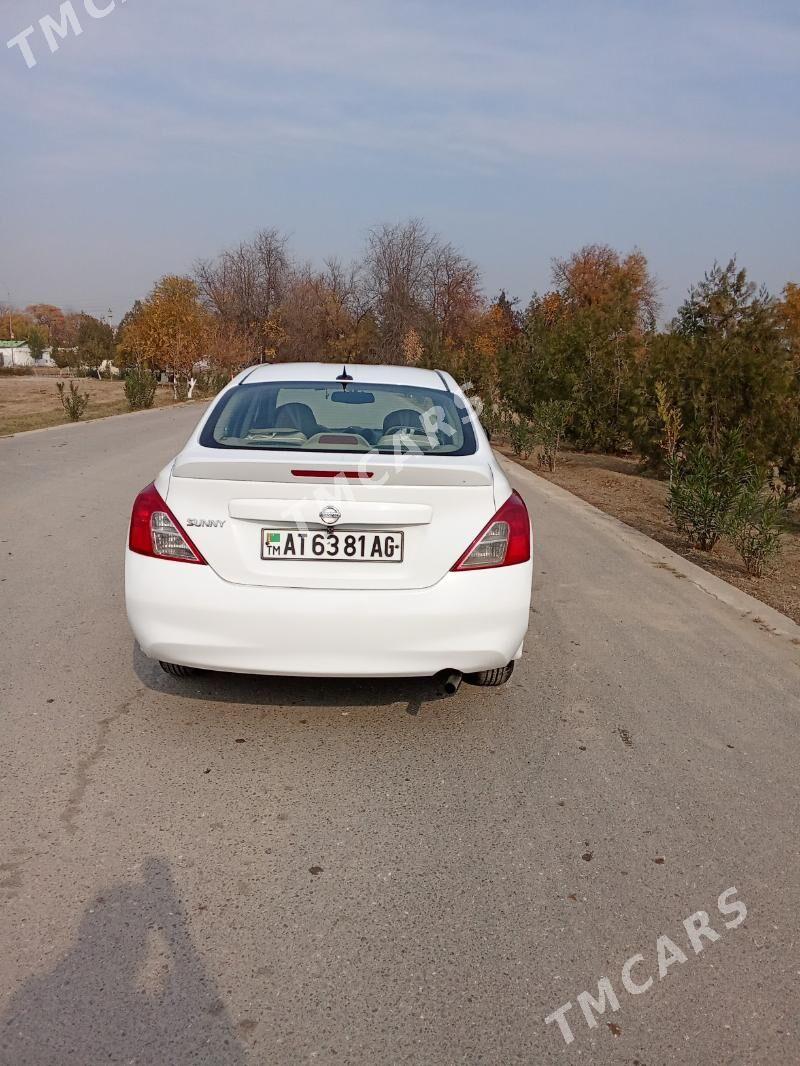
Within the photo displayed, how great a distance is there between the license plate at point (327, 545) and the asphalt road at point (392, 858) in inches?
32.2

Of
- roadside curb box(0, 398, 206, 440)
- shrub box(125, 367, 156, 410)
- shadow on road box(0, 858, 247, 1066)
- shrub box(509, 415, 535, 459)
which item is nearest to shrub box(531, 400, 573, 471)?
shrub box(509, 415, 535, 459)

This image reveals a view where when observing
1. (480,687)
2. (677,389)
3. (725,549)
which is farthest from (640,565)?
(677,389)

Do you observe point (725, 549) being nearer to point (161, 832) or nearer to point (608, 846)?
point (608, 846)

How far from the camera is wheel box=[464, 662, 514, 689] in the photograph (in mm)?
4383

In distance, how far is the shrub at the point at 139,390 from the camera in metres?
34.8

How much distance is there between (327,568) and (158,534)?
73cm

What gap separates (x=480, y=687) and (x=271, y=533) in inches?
60.6

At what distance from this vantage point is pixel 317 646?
3.80 meters

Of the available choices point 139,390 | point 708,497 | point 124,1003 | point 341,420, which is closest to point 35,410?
point 139,390

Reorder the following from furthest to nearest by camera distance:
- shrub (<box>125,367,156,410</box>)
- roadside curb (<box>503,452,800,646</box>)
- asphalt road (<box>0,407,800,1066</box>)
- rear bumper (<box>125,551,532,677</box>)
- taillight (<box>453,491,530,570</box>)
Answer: shrub (<box>125,367,156,410</box>) < roadside curb (<box>503,452,800,646</box>) < taillight (<box>453,491,530,570</box>) < rear bumper (<box>125,551,532,677</box>) < asphalt road (<box>0,407,800,1066</box>)

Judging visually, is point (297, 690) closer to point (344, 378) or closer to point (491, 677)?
point (491, 677)

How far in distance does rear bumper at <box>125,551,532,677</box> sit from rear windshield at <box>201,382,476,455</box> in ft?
2.74

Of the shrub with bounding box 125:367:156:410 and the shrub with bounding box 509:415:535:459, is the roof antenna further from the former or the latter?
the shrub with bounding box 125:367:156:410

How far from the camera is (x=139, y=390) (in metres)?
35.2
